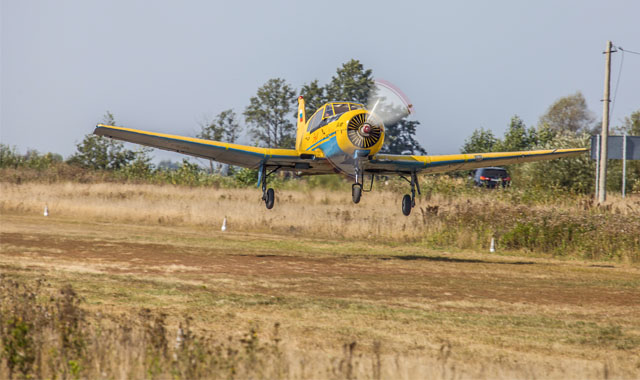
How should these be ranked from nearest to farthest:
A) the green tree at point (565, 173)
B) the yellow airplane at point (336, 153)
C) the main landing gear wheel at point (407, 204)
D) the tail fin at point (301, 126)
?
the yellow airplane at point (336, 153), the main landing gear wheel at point (407, 204), the tail fin at point (301, 126), the green tree at point (565, 173)

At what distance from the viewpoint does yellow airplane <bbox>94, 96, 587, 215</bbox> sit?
65.7 ft

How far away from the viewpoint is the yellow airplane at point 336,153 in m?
20.0

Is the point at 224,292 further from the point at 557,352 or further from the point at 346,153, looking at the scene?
the point at 557,352

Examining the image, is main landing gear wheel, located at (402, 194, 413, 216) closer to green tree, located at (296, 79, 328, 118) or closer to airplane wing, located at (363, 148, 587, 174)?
airplane wing, located at (363, 148, 587, 174)

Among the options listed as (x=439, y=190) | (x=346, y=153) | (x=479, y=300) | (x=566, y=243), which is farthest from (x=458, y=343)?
(x=439, y=190)

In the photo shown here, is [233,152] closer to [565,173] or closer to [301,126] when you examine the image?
[301,126]

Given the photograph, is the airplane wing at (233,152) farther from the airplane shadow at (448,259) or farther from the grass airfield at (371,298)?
the airplane shadow at (448,259)

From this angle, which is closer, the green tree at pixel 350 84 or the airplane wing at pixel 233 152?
the airplane wing at pixel 233 152

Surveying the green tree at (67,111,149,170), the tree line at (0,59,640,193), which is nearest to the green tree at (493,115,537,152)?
the tree line at (0,59,640,193)

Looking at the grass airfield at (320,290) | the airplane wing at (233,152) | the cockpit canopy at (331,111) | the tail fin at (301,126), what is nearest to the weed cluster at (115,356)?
the grass airfield at (320,290)

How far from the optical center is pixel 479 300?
52.6 feet

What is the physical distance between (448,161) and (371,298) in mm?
8891

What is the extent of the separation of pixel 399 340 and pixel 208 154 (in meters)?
12.5

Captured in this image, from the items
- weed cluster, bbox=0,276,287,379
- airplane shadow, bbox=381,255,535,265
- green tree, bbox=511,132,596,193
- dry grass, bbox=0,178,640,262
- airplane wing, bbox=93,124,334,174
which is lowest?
weed cluster, bbox=0,276,287,379
